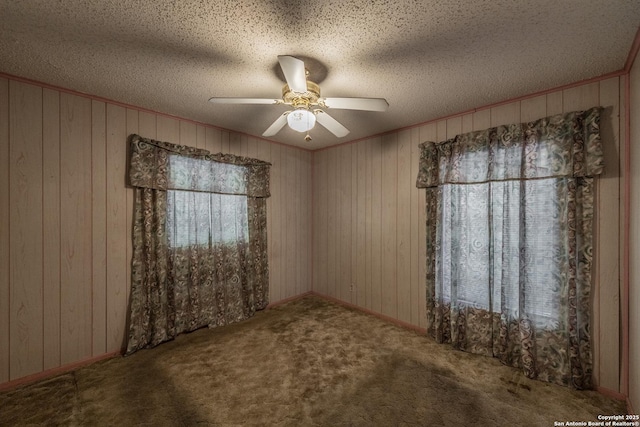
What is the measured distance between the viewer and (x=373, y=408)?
1.77 metres

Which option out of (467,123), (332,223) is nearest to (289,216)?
(332,223)

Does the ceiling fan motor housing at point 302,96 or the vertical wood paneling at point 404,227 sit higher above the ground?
the ceiling fan motor housing at point 302,96

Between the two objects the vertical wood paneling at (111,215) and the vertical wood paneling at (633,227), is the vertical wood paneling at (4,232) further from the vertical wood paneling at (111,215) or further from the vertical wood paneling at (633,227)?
the vertical wood paneling at (633,227)

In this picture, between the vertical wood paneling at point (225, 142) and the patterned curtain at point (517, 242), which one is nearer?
the patterned curtain at point (517, 242)

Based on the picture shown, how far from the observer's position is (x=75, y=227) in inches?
87.8

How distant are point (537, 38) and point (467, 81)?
51cm

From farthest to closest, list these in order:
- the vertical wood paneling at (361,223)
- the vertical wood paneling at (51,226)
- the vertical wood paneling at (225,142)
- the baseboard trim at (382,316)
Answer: the vertical wood paneling at (361,223) < the vertical wood paneling at (225,142) < the baseboard trim at (382,316) < the vertical wood paneling at (51,226)

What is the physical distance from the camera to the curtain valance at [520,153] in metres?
1.95

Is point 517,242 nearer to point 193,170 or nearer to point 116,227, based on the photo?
point 193,170

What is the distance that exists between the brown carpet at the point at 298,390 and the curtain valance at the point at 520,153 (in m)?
1.67

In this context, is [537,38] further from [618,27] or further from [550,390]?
[550,390]

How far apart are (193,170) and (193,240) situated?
779 mm

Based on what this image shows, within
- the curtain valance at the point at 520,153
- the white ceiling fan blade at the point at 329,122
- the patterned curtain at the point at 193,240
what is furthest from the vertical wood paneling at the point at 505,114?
the patterned curtain at the point at 193,240

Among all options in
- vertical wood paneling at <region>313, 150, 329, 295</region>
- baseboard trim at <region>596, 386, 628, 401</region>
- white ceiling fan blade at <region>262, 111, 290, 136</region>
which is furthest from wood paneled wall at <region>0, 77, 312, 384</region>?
baseboard trim at <region>596, 386, 628, 401</region>
